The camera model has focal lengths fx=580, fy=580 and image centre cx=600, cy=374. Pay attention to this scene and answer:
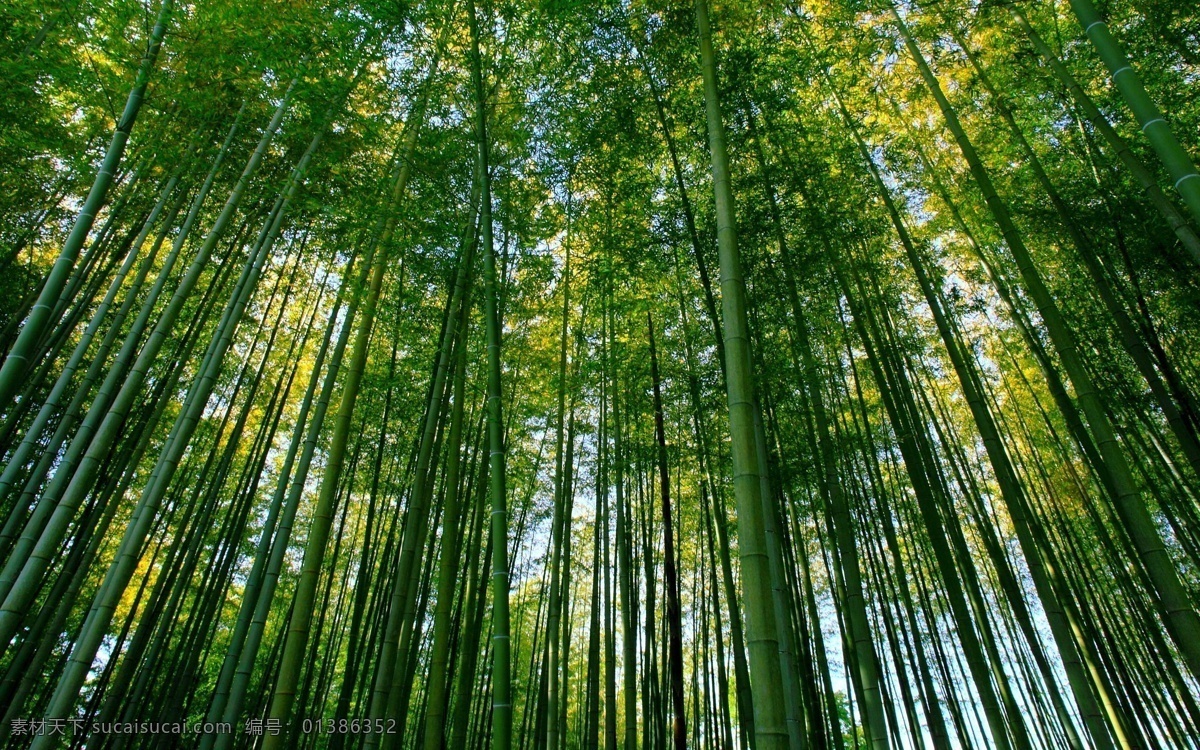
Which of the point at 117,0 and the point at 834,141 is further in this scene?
the point at 834,141

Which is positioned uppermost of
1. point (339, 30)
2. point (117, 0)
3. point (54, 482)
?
point (117, 0)

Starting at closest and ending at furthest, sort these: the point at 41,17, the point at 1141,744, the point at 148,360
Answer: the point at 148,360 → the point at 1141,744 → the point at 41,17

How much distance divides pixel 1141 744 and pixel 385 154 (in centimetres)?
733

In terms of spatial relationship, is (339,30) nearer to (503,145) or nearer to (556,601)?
(503,145)

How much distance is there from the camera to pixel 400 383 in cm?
457

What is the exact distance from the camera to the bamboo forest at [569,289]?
120 inches

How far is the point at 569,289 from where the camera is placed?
5379mm

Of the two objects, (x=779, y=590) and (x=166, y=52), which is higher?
(x=166, y=52)

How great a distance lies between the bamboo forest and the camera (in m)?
3.05

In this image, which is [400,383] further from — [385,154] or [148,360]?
[385,154]

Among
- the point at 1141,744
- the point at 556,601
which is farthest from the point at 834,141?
the point at 1141,744

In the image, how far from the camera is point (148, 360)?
3.33 metres

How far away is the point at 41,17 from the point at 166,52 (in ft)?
2.97

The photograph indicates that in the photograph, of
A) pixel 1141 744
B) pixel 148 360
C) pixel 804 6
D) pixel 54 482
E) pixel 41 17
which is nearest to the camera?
pixel 54 482
